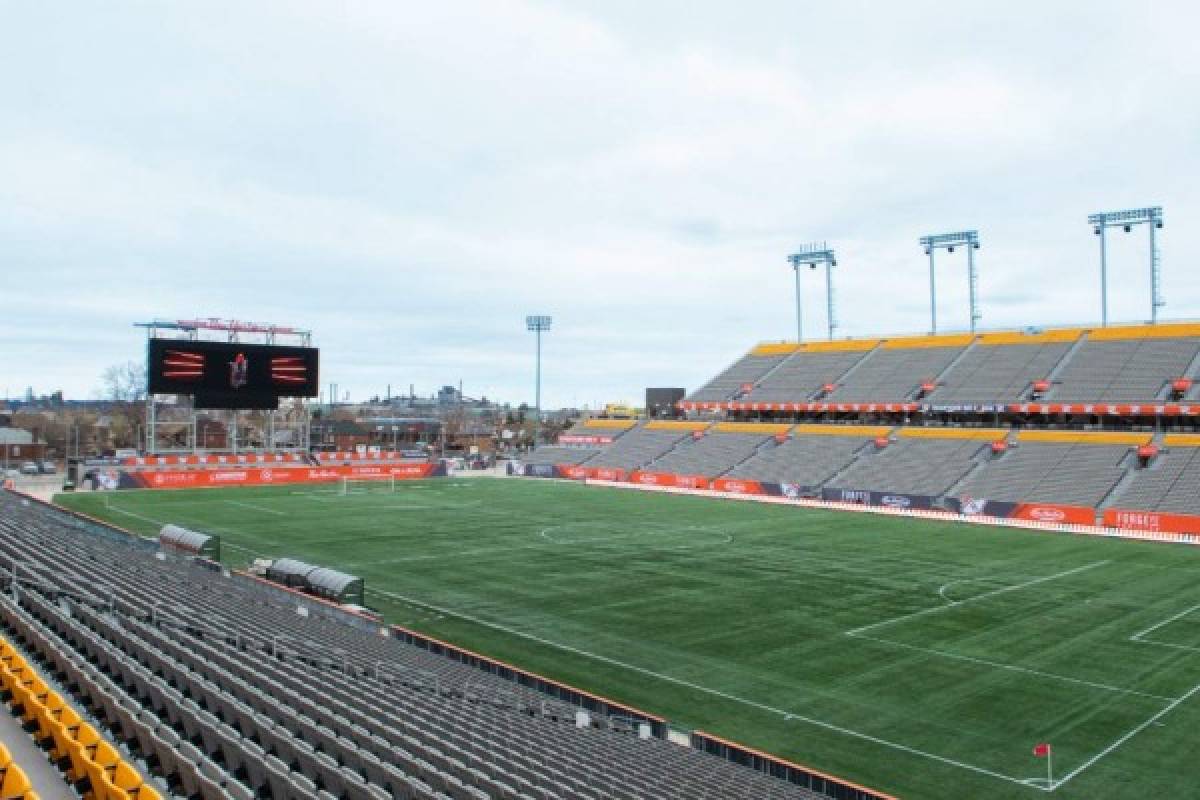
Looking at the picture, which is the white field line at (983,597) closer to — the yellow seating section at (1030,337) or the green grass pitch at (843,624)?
the green grass pitch at (843,624)

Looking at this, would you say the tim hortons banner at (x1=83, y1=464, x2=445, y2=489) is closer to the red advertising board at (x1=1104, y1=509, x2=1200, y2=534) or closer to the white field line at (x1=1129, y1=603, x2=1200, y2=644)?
the red advertising board at (x1=1104, y1=509, x2=1200, y2=534)

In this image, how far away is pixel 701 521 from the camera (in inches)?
1774

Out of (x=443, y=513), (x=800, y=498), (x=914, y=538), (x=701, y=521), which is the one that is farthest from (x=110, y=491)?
(x=914, y=538)

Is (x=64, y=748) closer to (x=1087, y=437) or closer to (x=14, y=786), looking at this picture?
(x=14, y=786)

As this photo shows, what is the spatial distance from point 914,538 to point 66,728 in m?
36.7

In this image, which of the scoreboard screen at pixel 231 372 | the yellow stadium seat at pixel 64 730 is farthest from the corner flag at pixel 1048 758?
the scoreboard screen at pixel 231 372

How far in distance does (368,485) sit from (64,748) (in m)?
58.3

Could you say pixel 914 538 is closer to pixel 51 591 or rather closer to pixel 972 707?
pixel 972 707

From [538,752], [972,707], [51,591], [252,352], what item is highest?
[252,352]

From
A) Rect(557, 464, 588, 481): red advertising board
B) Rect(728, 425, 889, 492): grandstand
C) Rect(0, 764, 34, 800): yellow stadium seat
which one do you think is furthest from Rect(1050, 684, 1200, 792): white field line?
Rect(557, 464, 588, 481): red advertising board

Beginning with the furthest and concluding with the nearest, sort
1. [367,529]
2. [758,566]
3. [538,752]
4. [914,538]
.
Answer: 1. [367,529]
2. [914,538]
3. [758,566]
4. [538,752]

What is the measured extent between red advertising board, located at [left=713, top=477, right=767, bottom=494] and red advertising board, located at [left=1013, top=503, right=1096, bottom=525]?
52.9ft

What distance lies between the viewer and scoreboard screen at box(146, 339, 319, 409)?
56.3 metres

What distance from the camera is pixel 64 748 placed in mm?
8266
